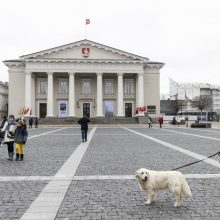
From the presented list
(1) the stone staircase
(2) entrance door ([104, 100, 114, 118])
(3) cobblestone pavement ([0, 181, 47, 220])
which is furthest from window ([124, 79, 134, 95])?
(3) cobblestone pavement ([0, 181, 47, 220])

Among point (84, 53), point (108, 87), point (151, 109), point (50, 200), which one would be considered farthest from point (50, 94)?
point (50, 200)

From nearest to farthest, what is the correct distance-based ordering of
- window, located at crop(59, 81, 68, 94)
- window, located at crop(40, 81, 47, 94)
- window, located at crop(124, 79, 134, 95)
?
window, located at crop(40, 81, 47, 94) → window, located at crop(59, 81, 68, 94) → window, located at crop(124, 79, 134, 95)

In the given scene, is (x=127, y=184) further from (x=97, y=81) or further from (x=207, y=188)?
(x=97, y=81)

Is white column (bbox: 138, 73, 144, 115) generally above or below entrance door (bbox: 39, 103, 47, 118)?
above

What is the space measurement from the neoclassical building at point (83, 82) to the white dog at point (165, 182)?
5084 cm

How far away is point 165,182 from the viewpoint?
557 cm

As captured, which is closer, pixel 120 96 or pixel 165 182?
pixel 165 182

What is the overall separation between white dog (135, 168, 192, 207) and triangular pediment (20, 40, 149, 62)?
51.9 metres

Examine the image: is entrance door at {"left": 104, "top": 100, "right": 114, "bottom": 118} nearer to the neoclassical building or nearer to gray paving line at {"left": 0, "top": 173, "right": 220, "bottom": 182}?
the neoclassical building

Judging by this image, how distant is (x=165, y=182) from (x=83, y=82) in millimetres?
56351

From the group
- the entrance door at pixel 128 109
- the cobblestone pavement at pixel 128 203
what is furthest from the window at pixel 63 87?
the cobblestone pavement at pixel 128 203

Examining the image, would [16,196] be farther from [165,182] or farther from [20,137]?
[20,137]

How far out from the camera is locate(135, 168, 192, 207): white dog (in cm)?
543

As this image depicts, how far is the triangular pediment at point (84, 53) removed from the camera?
55.7 metres
